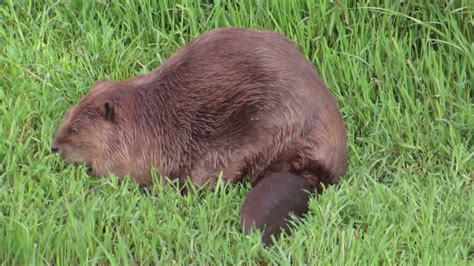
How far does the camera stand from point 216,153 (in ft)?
13.3

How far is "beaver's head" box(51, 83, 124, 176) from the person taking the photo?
409cm

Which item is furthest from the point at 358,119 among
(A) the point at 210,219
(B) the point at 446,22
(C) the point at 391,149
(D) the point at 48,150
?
(D) the point at 48,150

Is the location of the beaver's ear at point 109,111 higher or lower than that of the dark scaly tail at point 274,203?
higher

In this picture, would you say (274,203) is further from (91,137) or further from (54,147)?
(54,147)

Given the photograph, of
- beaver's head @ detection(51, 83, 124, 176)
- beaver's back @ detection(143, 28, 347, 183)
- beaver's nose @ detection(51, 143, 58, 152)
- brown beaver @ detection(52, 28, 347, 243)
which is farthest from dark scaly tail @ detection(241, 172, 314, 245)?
beaver's nose @ detection(51, 143, 58, 152)

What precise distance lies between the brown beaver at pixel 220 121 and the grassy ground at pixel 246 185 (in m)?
0.11

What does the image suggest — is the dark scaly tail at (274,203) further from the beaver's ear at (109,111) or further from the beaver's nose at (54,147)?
the beaver's nose at (54,147)

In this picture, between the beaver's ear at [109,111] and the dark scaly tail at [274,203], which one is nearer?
the dark scaly tail at [274,203]

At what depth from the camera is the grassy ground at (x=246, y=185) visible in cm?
357

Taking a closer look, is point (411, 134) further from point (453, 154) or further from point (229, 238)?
point (229, 238)

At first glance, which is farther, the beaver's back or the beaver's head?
the beaver's head

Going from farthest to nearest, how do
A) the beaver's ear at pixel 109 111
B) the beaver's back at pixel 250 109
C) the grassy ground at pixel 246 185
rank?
the beaver's ear at pixel 109 111 < the beaver's back at pixel 250 109 < the grassy ground at pixel 246 185

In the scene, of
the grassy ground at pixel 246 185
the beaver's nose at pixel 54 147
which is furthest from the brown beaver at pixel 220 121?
the grassy ground at pixel 246 185

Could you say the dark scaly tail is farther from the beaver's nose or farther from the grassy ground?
the beaver's nose
